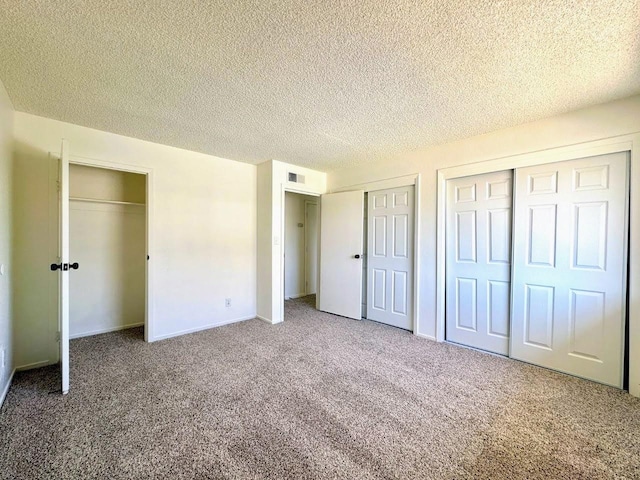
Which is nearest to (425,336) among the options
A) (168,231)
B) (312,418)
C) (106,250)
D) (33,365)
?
(312,418)

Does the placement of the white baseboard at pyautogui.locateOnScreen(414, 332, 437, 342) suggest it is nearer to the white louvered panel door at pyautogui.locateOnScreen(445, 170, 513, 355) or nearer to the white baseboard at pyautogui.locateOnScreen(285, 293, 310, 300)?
the white louvered panel door at pyautogui.locateOnScreen(445, 170, 513, 355)

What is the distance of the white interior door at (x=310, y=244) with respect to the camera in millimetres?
5867

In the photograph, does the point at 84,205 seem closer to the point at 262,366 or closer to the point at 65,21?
the point at 65,21

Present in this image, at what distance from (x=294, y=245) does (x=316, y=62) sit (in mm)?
4204

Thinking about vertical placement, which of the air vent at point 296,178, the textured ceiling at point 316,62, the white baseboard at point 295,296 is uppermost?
the textured ceiling at point 316,62

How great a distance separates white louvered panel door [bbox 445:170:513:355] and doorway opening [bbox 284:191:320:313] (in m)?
2.93

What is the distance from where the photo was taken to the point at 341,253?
4.20m

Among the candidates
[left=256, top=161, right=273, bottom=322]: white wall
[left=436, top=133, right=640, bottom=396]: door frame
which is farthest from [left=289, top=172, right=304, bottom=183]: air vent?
[left=436, top=133, right=640, bottom=396]: door frame

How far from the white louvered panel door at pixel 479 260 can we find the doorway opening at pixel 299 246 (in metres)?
2.93

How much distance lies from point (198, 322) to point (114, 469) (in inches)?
87.2

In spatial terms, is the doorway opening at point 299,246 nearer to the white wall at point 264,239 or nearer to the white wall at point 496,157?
the white wall at point 264,239

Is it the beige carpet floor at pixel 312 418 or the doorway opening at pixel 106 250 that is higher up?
the doorway opening at pixel 106 250

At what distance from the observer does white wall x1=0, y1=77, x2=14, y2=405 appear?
199cm

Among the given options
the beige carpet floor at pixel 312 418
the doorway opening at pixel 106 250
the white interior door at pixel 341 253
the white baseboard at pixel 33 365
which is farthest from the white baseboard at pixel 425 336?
the white baseboard at pixel 33 365
